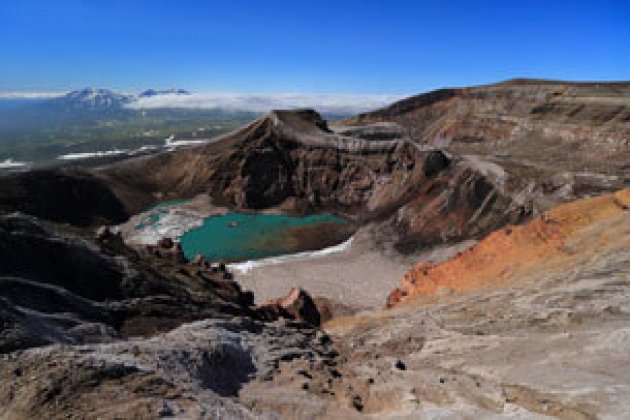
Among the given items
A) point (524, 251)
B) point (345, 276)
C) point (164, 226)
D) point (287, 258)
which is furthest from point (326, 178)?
point (524, 251)

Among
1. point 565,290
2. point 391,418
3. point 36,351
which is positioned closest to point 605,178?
point 565,290

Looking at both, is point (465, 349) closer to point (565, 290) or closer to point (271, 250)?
point (565, 290)

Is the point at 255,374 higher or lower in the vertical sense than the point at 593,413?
lower

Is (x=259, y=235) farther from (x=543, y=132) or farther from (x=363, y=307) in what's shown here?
(x=543, y=132)

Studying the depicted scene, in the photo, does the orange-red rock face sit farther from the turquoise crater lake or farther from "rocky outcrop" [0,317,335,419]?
the turquoise crater lake

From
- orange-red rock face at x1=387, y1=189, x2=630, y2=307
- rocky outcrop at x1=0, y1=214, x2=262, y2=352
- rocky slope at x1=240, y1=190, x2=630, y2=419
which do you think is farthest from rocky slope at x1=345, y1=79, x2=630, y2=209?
rocky outcrop at x1=0, y1=214, x2=262, y2=352

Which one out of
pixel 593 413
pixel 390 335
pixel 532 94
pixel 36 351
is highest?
pixel 532 94
